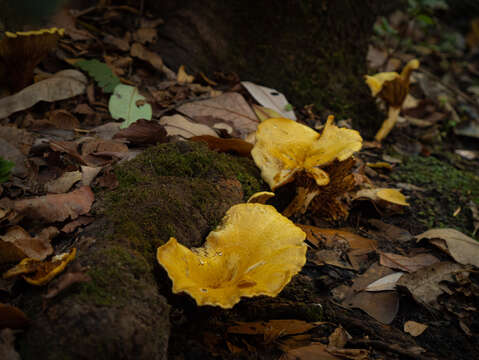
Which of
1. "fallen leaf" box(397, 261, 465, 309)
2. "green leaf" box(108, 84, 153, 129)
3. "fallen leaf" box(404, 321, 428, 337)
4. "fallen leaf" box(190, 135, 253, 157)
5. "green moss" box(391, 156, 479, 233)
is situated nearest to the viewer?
"fallen leaf" box(404, 321, 428, 337)

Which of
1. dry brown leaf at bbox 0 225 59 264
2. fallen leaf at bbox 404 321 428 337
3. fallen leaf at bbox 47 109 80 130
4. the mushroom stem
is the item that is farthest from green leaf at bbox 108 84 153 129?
the mushroom stem

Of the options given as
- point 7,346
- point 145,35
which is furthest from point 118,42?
point 7,346

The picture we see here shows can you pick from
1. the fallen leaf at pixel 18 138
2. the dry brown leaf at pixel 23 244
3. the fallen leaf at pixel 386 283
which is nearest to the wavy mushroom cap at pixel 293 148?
the fallen leaf at pixel 386 283

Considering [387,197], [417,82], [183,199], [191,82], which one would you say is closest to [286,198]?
[387,197]

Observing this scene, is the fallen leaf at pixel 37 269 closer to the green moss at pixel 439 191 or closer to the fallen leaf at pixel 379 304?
A: the fallen leaf at pixel 379 304

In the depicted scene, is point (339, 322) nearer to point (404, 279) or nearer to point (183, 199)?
point (404, 279)

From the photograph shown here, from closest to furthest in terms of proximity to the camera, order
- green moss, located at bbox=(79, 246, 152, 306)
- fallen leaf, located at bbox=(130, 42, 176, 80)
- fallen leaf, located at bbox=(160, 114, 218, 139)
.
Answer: green moss, located at bbox=(79, 246, 152, 306) → fallen leaf, located at bbox=(160, 114, 218, 139) → fallen leaf, located at bbox=(130, 42, 176, 80)

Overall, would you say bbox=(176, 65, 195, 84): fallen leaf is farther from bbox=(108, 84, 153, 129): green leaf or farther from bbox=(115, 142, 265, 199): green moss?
bbox=(115, 142, 265, 199): green moss
